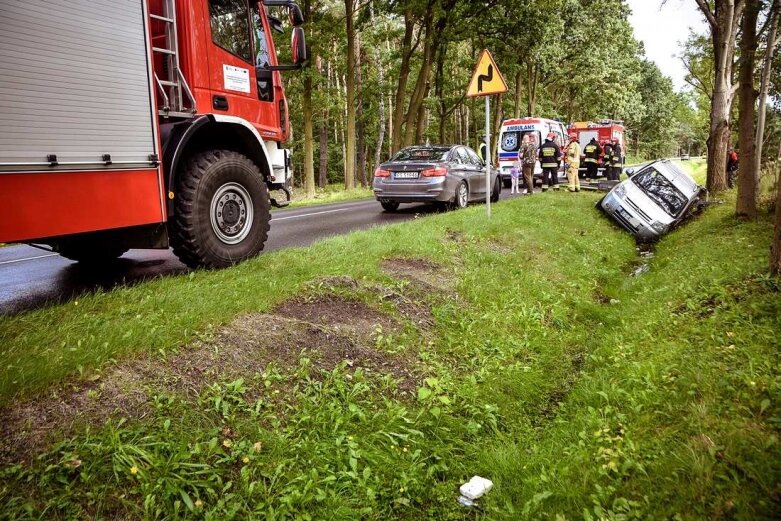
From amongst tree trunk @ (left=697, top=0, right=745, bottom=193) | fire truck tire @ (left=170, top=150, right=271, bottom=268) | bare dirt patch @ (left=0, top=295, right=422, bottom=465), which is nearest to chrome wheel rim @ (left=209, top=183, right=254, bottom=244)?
fire truck tire @ (left=170, top=150, right=271, bottom=268)

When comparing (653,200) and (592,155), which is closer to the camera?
(653,200)

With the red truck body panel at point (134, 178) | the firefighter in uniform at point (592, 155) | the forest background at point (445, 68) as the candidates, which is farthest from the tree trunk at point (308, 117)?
the red truck body panel at point (134, 178)

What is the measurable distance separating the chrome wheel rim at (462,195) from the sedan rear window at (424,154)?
3.05ft

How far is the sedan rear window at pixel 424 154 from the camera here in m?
12.1

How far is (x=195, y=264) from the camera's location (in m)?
5.34

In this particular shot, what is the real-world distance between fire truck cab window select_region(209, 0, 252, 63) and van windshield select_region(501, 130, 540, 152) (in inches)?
653

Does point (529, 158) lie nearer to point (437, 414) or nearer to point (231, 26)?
point (231, 26)

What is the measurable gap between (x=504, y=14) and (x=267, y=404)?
78.3ft

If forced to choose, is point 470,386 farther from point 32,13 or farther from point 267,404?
point 32,13

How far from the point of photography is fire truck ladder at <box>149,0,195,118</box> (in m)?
4.79

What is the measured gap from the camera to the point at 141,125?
4379mm

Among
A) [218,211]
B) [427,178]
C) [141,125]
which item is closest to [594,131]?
[427,178]

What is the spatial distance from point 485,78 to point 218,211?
213 inches

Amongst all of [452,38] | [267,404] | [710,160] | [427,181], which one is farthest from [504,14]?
[267,404]
